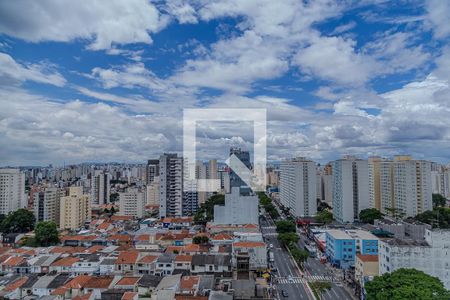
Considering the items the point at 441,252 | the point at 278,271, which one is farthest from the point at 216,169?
the point at 441,252

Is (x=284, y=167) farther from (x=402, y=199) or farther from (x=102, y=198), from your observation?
(x=102, y=198)

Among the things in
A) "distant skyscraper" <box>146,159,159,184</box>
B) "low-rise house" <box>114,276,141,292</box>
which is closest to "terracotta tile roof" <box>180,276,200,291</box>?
"low-rise house" <box>114,276,141,292</box>

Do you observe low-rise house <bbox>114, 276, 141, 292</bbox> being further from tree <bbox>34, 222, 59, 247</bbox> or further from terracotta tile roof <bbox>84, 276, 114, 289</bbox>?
tree <bbox>34, 222, 59, 247</bbox>

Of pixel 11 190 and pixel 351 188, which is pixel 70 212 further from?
pixel 351 188

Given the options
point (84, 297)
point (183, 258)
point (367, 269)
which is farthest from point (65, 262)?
point (367, 269)

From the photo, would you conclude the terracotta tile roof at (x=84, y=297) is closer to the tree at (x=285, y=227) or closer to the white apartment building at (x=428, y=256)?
the white apartment building at (x=428, y=256)

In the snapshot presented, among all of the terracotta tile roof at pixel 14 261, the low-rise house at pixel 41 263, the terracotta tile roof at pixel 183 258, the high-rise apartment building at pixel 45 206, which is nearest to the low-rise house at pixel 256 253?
the terracotta tile roof at pixel 183 258
